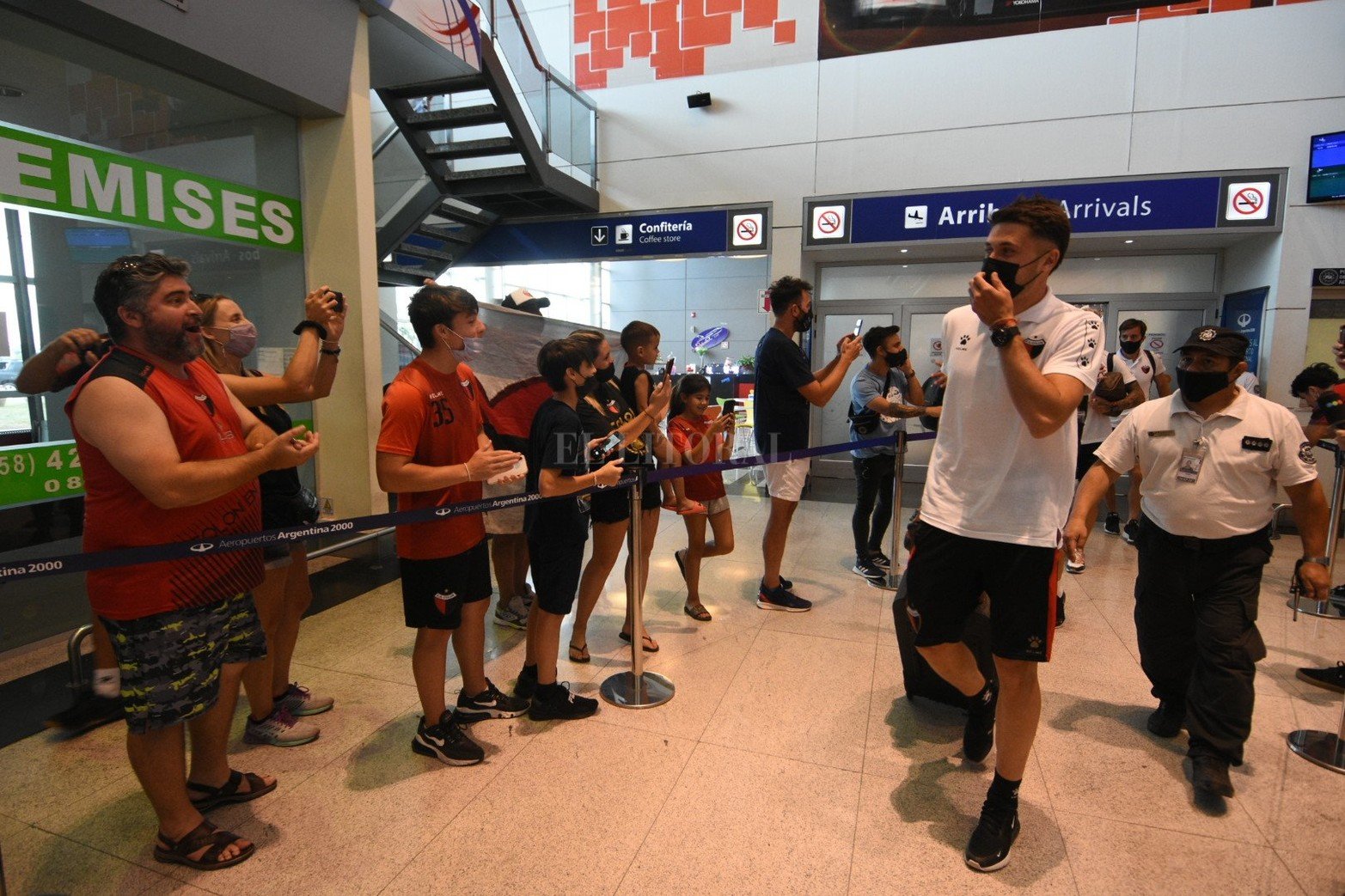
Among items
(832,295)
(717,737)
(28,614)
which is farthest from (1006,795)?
(832,295)

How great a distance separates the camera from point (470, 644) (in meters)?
2.63

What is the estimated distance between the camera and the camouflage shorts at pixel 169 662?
1.77 meters

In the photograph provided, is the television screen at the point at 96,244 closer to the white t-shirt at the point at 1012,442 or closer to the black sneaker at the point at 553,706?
the black sneaker at the point at 553,706

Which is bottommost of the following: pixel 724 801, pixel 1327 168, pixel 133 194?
pixel 724 801

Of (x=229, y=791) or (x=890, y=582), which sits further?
(x=890, y=582)

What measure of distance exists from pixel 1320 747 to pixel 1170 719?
50 cm

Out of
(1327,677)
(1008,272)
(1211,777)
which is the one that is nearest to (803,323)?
(1008,272)

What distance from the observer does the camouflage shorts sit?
1.77 metres

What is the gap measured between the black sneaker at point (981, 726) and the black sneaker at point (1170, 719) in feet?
2.47

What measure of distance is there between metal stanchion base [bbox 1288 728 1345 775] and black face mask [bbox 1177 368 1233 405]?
1365 millimetres

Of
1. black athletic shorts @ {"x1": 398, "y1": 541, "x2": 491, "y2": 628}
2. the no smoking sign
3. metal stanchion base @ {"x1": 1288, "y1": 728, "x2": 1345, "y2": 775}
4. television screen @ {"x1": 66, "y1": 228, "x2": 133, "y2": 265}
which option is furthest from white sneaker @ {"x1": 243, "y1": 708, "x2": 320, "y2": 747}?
the no smoking sign

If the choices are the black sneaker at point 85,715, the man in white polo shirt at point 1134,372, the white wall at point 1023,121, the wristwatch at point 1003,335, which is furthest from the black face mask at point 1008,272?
the white wall at point 1023,121

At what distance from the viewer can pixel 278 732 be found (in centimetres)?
261

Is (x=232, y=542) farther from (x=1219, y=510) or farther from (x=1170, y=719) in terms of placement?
(x=1170, y=719)
